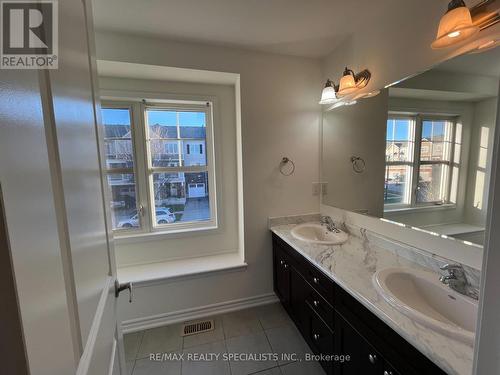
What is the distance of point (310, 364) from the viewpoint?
5.16 feet

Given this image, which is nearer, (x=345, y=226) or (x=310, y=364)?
(x=310, y=364)

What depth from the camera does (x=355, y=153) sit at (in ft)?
6.22

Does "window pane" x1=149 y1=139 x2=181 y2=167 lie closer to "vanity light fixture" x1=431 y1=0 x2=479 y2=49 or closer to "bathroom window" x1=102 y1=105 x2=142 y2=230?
"bathroom window" x1=102 y1=105 x2=142 y2=230

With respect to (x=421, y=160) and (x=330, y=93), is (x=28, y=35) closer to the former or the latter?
(x=421, y=160)

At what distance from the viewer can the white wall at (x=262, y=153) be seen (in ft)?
6.41

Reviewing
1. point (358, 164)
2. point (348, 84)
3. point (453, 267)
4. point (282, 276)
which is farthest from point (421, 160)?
point (282, 276)

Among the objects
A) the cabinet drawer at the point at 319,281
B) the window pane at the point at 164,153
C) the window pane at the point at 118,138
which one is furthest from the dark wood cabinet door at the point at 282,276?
the window pane at the point at 118,138

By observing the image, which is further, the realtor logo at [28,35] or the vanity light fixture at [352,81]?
the vanity light fixture at [352,81]

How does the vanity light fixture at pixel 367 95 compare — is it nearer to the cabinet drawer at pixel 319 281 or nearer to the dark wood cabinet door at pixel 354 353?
the cabinet drawer at pixel 319 281

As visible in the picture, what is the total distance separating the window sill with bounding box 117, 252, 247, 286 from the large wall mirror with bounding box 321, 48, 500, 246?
4.27 feet

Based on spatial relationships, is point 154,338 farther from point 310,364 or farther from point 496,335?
point 496,335

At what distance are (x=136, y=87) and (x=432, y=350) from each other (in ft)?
8.71

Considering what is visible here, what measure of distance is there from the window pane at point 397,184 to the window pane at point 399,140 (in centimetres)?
7

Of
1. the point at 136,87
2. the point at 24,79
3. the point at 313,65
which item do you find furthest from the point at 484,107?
the point at 136,87
